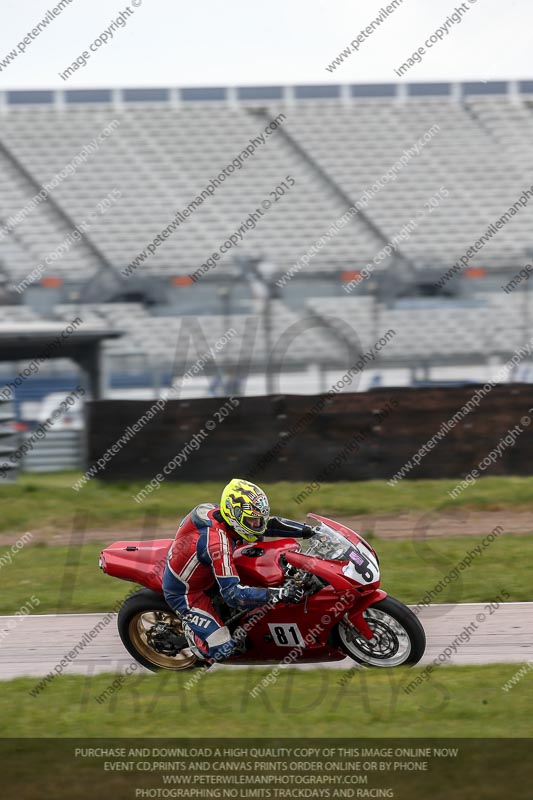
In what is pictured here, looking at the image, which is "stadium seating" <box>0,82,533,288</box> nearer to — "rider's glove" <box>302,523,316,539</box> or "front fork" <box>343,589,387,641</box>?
"rider's glove" <box>302,523,316,539</box>

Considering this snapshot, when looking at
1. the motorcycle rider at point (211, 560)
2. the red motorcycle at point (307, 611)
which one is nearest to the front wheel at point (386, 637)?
the red motorcycle at point (307, 611)

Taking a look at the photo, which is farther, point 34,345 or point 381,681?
point 34,345

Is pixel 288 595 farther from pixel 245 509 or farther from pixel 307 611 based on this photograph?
pixel 245 509

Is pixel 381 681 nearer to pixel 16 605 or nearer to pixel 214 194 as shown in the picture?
pixel 16 605

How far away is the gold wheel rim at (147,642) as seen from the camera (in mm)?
6484

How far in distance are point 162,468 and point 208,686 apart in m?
6.70

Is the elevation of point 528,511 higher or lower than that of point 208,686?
lower

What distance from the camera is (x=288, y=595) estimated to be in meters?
5.85

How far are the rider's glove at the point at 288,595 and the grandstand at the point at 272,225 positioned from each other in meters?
9.17

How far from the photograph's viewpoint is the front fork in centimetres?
592

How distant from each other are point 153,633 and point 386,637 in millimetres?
1507
